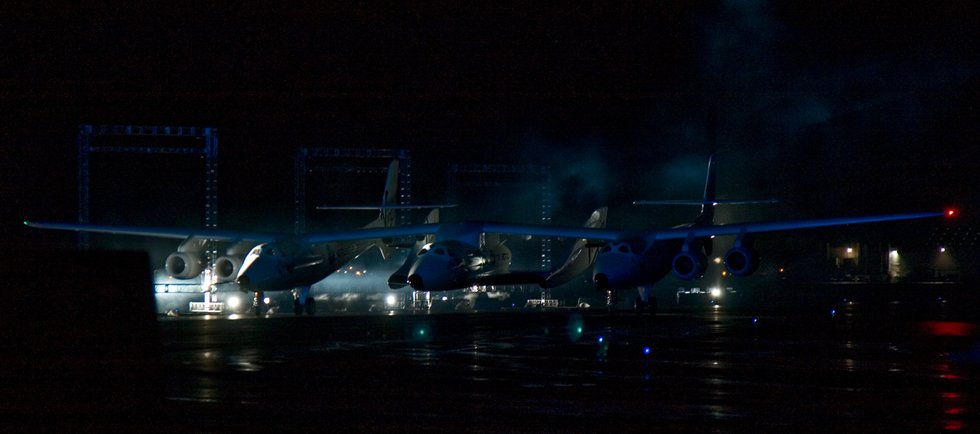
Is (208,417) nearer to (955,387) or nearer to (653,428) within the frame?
(653,428)

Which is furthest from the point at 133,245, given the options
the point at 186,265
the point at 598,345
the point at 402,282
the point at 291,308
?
the point at 598,345

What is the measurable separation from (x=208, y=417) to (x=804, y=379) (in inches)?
399

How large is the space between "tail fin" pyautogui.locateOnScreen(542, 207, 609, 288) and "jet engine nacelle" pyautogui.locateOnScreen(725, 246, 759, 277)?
8.52 m

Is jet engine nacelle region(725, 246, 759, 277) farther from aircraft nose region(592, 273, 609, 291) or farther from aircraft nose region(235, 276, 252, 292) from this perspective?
aircraft nose region(235, 276, 252, 292)

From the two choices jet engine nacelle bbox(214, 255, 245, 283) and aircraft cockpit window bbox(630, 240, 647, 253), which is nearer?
aircraft cockpit window bbox(630, 240, 647, 253)

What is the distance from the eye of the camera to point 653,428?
12.6 m

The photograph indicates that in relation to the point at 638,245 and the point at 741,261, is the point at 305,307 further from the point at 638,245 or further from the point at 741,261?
the point at 741,261

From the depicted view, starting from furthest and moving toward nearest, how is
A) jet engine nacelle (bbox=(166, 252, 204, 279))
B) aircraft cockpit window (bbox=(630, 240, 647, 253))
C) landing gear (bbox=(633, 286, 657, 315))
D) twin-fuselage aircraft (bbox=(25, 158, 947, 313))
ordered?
jet engine nacelle (bbox=(166, 252, 204, 279)) → landing gear (bbox=(633, 286, 657, 315)) → aircraft cockpit window (bbox=(630, 240, 647, 253)) → twin-fuselage aircraft (bbox=(25, 158, 947, 313))

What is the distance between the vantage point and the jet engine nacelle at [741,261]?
4441 cm

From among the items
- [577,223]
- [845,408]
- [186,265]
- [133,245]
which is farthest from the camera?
[577,223]

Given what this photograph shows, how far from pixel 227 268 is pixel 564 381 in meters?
32.1

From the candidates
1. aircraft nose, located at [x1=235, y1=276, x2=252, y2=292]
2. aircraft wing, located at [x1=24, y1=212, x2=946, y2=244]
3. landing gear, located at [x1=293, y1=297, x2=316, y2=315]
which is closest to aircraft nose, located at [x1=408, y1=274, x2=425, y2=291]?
aircraft wing, located at [x1=24, y1=212, x2=946, y2=244]

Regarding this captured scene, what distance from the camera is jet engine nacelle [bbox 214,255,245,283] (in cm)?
4753

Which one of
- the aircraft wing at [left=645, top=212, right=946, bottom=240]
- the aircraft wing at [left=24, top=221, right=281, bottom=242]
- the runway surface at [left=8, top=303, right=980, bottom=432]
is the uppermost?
the aircraft wing at [left=24, top=221, right=281, bottom=242]
